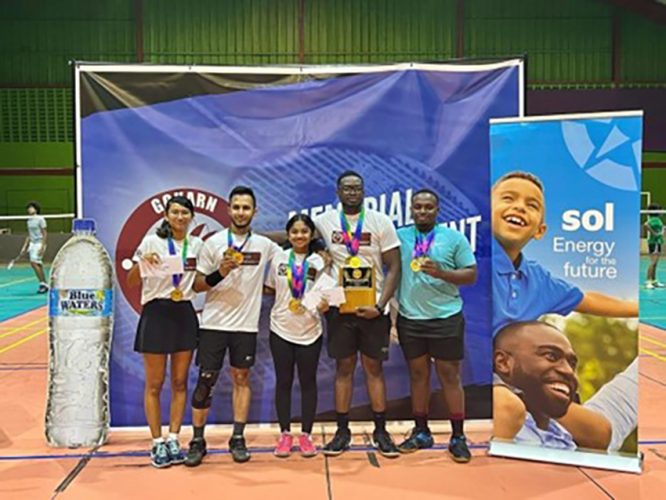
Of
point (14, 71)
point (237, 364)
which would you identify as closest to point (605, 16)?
point (14, 71)

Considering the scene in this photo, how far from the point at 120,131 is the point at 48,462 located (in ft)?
7.65

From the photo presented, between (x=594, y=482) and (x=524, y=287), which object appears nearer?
(x=594, y=482)

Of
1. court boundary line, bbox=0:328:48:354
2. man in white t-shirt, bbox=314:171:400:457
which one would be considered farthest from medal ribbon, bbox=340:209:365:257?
court boundary line, bbox=0:328:48:354

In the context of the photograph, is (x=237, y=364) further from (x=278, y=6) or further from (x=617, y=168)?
(x=278, y=6)

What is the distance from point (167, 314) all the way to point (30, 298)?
952 cm

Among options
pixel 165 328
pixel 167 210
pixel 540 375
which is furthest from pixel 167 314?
pixel 540 375

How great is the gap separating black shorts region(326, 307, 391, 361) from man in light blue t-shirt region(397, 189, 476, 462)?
19 cm

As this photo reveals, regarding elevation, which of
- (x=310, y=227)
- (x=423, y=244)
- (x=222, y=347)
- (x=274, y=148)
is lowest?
(x=222, y=347)

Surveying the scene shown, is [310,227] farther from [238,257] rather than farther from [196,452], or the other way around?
[196,452]

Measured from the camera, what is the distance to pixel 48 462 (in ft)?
14.0

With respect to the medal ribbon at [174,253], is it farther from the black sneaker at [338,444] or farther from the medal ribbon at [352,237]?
the black sneaker at [338,444]

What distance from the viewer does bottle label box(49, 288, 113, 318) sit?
14.8 ft

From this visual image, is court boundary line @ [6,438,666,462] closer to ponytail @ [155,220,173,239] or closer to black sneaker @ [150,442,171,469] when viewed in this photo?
black sneaker @ [150,442,171,469]

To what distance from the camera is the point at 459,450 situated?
4.28 metres
